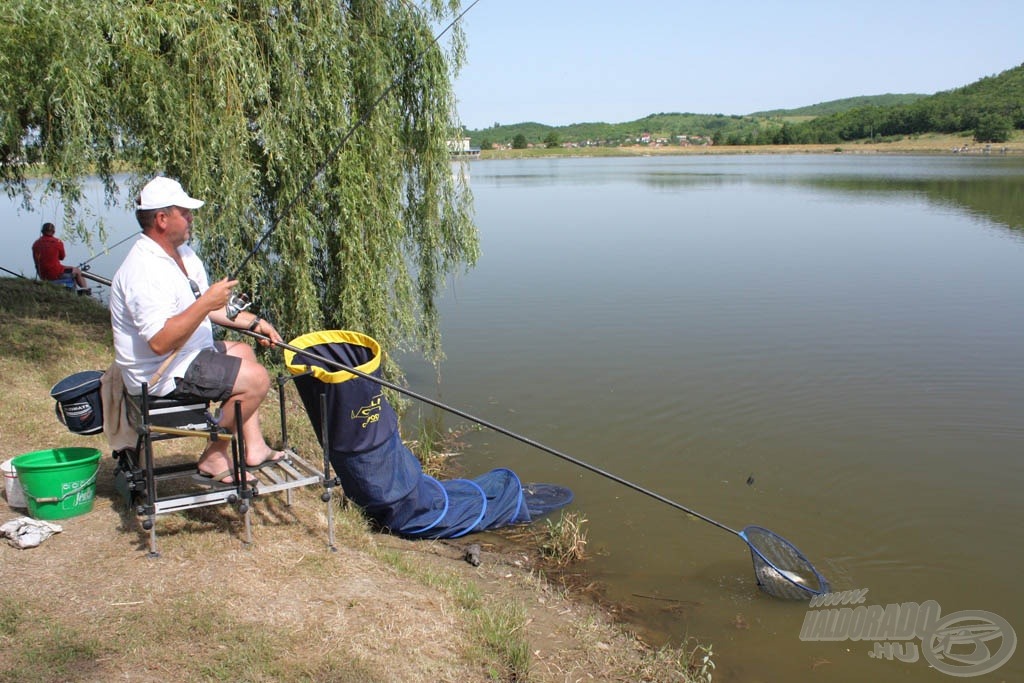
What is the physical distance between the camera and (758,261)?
57.4 feet

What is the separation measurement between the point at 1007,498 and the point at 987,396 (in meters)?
2.63

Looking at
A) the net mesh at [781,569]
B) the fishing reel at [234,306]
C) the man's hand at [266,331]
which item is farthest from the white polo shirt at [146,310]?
the net mesh at [781,569]

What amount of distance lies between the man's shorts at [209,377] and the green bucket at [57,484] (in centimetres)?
92

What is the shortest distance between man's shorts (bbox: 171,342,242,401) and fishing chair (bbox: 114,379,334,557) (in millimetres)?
103

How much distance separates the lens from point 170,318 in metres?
3.88

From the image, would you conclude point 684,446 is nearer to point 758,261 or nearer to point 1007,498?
point 1007,498

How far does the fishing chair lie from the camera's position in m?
4.04

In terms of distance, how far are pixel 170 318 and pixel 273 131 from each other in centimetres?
397

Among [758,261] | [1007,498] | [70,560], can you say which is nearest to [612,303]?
[758,261]

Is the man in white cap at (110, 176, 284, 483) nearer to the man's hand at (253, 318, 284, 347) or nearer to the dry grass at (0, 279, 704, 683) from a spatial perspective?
the man's hand at (253, 318, 284, 347)

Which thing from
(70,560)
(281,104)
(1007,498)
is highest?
(281,104)

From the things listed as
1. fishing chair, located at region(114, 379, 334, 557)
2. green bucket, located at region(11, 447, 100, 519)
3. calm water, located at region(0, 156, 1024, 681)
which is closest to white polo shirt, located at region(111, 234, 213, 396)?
fishing chair, located at region(114, 379, 334, 557)

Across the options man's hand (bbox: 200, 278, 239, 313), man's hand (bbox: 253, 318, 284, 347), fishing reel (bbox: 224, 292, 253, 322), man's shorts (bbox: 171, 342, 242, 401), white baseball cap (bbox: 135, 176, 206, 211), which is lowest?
man's shorts (bbox: 171, 342, 242, 401)

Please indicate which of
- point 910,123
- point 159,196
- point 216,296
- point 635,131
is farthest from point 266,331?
point 635,131
